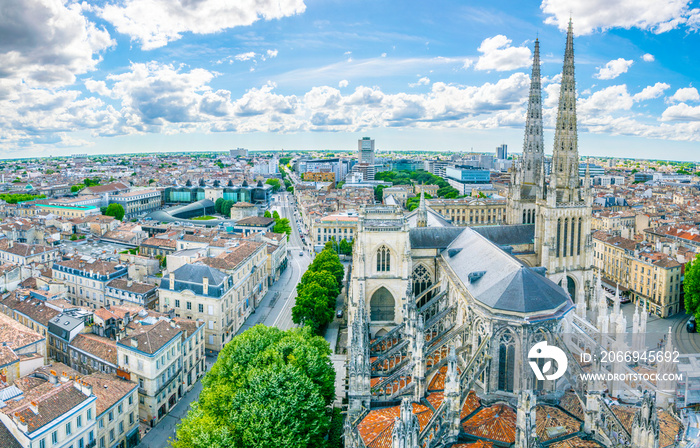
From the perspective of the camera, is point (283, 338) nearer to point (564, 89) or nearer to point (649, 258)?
point (564, 89)

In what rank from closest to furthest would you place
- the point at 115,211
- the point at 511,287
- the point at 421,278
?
the point at 511,287 < the point at 421,278 < the point at 115,211

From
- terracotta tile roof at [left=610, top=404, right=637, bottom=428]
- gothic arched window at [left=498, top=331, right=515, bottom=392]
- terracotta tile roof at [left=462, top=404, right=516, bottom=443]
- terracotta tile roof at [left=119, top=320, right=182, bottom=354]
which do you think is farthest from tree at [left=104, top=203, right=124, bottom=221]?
terracotta tile roof at [left=610, top=404, right=637, bottom=428]

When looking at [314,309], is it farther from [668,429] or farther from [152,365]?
[668,429]

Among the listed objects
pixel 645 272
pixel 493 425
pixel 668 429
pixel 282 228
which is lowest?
pixel 668 429

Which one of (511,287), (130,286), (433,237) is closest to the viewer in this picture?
(511,287)

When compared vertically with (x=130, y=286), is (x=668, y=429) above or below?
below

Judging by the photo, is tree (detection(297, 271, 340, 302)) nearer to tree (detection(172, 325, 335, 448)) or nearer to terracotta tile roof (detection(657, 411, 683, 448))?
tree (detection(172, 325, 335, 448))

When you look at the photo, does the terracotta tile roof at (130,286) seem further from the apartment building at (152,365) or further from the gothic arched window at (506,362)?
→ the gothic arched window at (506,362)

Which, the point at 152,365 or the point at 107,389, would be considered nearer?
the point at 107,389

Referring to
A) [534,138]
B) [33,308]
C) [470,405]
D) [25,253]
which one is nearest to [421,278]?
[470,405]
